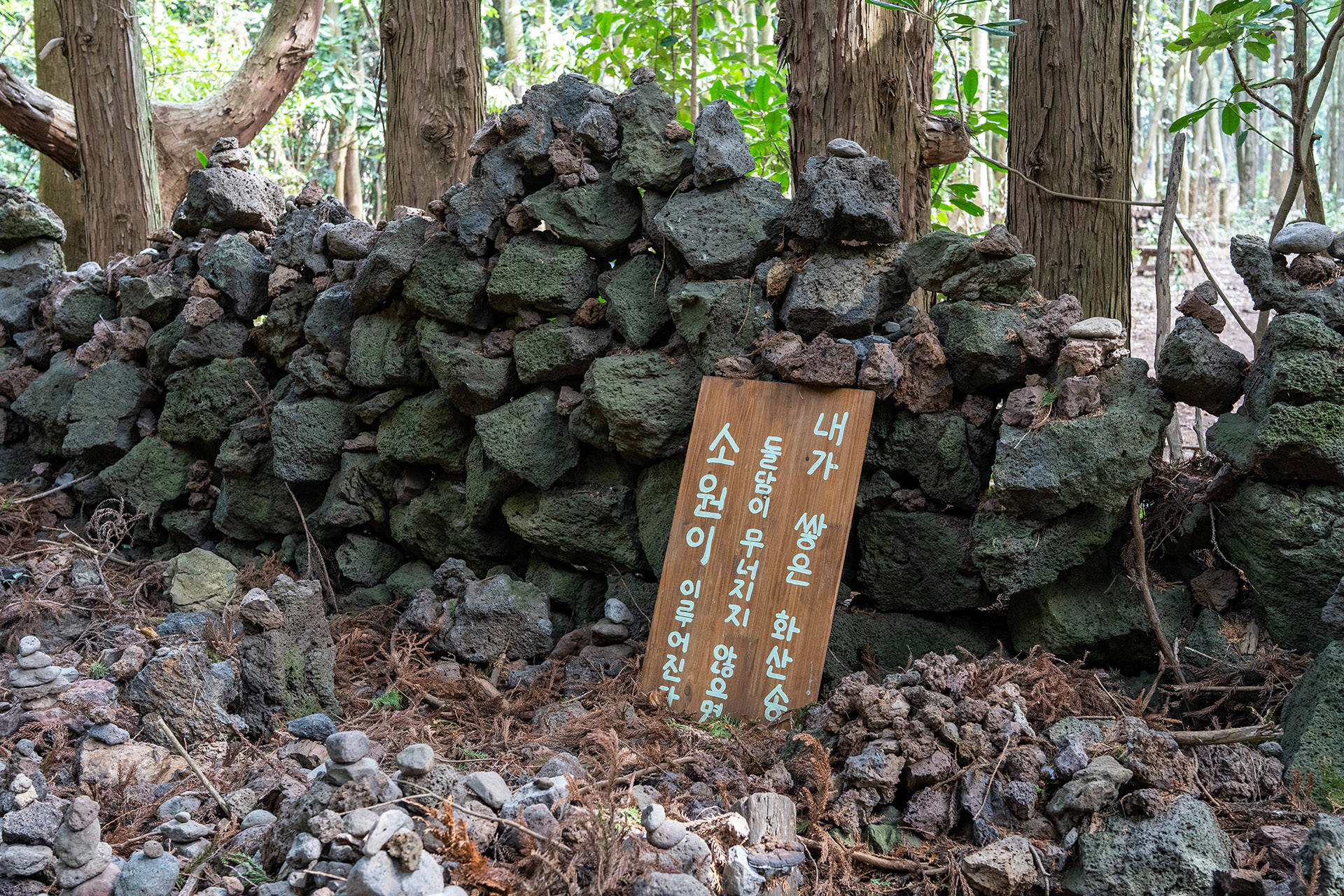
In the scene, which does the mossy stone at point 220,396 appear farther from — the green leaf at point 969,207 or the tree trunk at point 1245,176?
the tree trunk at point 1245,176

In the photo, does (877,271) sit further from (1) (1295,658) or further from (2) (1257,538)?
(1) (1295,658)

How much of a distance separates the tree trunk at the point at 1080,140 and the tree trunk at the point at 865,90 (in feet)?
1.08

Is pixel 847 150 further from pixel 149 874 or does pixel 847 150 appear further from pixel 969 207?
pixel 149 874

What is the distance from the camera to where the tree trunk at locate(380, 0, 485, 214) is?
5191 millimetres

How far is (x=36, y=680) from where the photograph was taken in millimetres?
3205

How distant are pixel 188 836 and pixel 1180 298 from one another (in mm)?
11932

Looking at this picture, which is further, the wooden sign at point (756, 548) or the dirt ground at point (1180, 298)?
the dirt ground at point (1180, 298)

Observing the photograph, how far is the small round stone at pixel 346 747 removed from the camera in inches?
94.0

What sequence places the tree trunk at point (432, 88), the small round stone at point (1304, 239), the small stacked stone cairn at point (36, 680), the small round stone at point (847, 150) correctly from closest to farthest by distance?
the small round stone at point (1304, 239) → the small stacked stone cairn at point (36, 680) → the small round stone at point (847, 150) → the tree trunk at point (432, 88)

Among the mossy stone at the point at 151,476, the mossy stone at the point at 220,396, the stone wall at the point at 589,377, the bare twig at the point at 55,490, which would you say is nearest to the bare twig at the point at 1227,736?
the stone wall at the point at 589,377

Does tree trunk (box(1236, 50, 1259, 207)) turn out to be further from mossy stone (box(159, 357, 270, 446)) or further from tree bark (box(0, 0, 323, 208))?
mossy stone (box(159, 357, 270, 446))

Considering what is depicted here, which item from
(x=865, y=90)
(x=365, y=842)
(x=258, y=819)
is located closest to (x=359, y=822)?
(x=365, y=842)

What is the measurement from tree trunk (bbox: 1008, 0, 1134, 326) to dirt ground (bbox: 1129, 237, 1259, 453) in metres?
4.20

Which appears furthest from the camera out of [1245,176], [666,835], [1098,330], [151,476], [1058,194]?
[1245,176]
